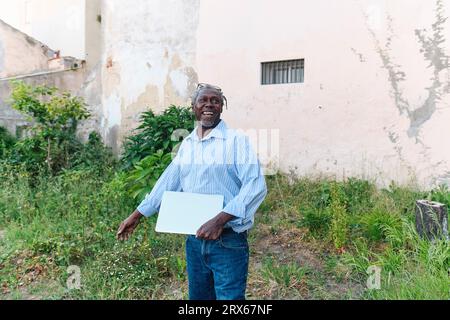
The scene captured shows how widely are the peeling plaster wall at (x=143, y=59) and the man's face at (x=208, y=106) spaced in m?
4.74

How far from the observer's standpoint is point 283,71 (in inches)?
230

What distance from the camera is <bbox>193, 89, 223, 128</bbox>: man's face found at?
198cm

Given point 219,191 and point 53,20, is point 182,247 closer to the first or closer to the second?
point 219,191

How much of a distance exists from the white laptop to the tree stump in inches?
86.8

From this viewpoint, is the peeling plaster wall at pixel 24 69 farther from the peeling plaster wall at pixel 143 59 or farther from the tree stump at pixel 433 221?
the tree stump at pixel 433 221

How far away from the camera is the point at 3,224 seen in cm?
441

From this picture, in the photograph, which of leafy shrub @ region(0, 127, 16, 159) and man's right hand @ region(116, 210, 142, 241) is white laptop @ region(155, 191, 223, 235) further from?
leafy shrub @ region(0, 127, 16, 159)

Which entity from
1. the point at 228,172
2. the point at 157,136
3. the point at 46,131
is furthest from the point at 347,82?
the point at 46,131

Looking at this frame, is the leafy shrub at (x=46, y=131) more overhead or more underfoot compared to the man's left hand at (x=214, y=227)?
more overhead

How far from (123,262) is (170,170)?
Answer: 144cm

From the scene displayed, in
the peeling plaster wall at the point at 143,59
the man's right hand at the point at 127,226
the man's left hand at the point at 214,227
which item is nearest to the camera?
the man's left hand at the point at 214,227

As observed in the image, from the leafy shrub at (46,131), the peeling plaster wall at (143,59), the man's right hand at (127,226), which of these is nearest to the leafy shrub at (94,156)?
the leafy shrub at (46,131)

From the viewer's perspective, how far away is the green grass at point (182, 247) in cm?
293
